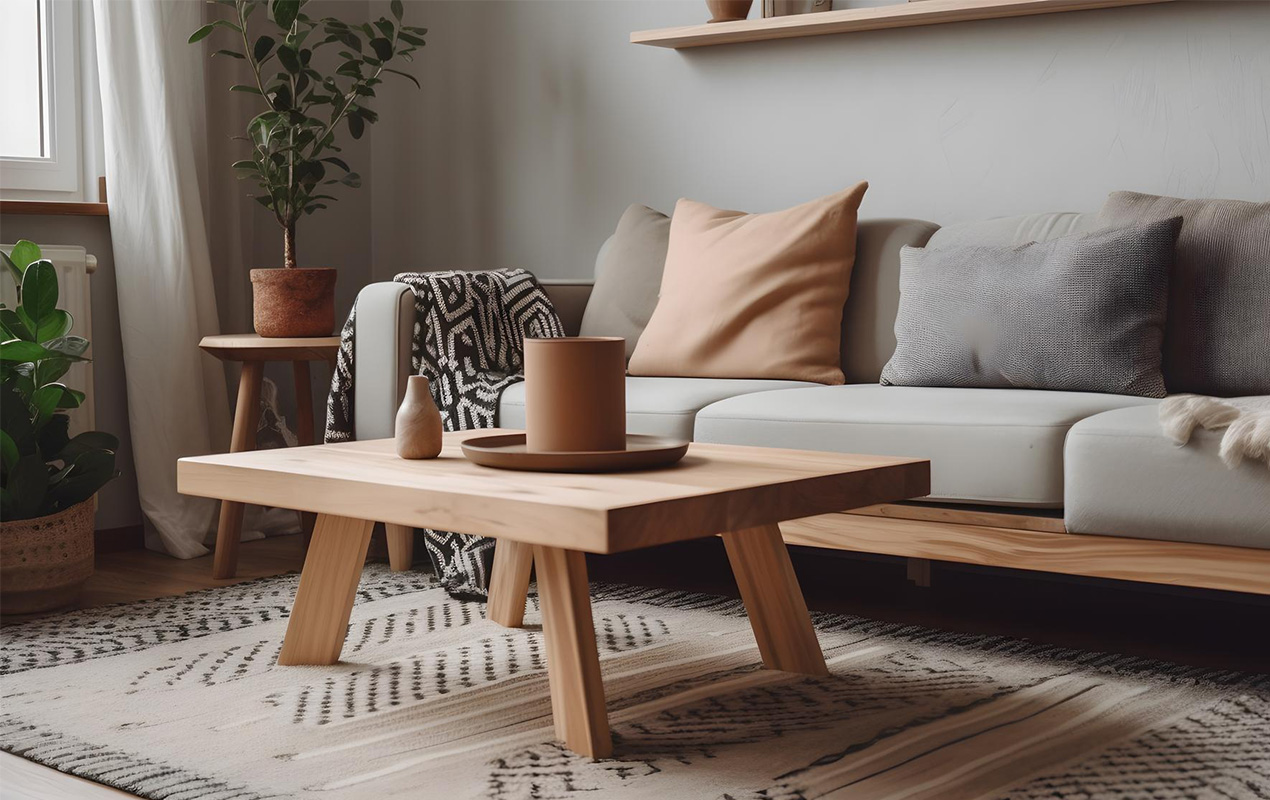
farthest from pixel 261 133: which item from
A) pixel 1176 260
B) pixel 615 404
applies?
pixel 1176 260

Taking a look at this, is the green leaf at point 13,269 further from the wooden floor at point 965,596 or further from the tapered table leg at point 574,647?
the tapered table leg at point 574,647

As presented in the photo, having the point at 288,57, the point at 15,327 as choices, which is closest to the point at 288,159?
the point at 288,57

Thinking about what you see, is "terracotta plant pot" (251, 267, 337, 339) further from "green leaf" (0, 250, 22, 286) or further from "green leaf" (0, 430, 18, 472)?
"green leaf" (0, 430, 18, 472)

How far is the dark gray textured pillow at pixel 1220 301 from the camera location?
2.38 meters

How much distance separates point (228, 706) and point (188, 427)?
60.5 inches

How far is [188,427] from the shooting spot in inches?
129

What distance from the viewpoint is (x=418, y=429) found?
1.81 metres

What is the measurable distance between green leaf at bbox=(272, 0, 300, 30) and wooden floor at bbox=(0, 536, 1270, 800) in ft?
4.22

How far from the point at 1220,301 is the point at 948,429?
0.68m

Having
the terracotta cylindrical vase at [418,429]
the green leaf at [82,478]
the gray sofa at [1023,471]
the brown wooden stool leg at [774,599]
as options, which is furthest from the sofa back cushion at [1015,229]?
the green leaf at [82,478]

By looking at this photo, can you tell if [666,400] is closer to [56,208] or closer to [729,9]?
[729,9]

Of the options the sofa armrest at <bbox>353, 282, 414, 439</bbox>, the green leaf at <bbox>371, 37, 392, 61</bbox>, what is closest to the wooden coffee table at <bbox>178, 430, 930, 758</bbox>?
the sofa armrest at <bbox>353, 282, 414, 439</bbox>

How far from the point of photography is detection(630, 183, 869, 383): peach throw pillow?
9.27 ft

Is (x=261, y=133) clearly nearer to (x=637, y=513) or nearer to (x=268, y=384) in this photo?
(x=268, y=384)
